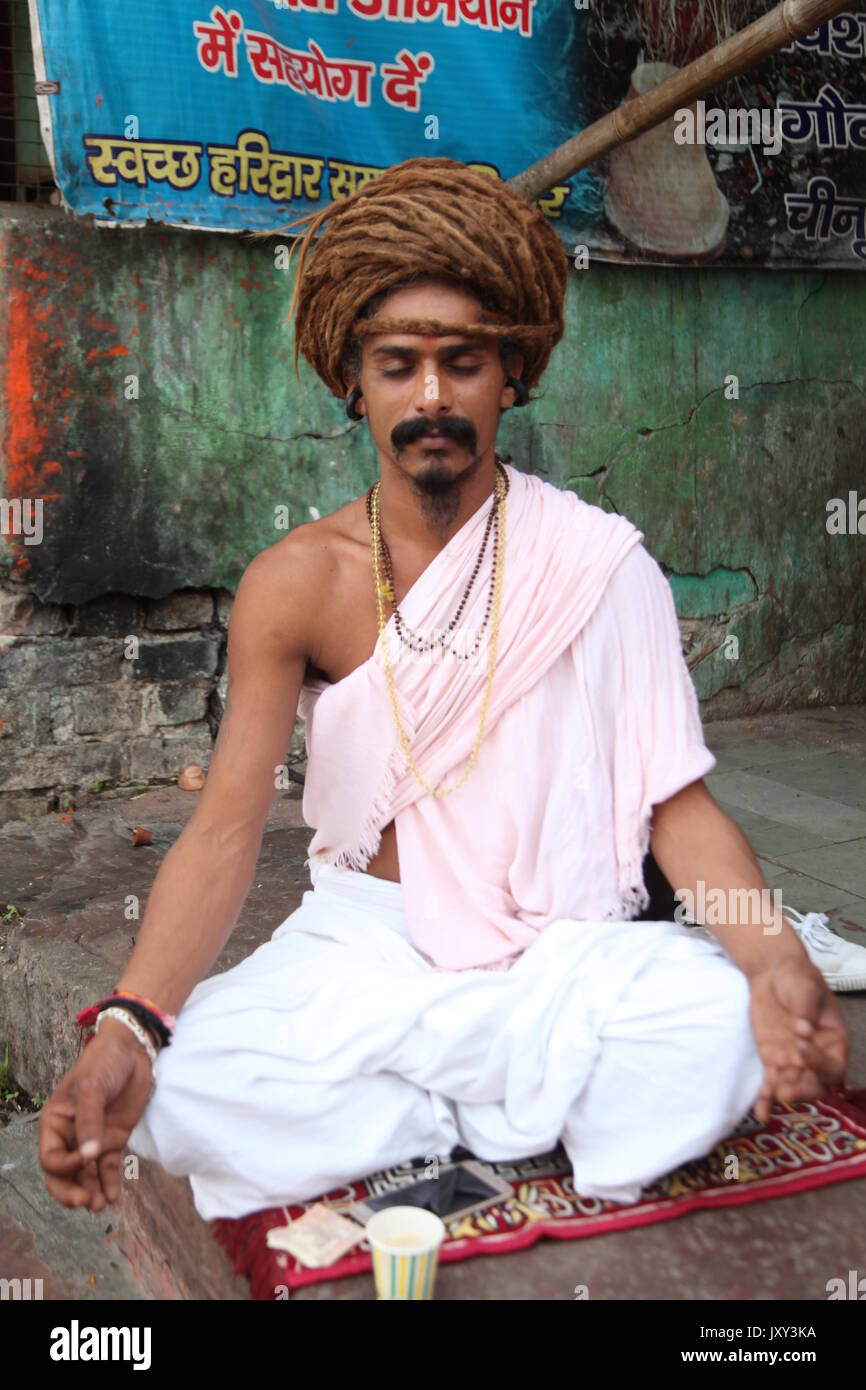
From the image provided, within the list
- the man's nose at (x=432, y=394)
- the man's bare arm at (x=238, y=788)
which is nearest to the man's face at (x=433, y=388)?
the man's nose at (x=432, y=394)

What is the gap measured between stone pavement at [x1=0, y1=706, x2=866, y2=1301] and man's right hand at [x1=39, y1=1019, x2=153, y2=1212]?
0.30 meters

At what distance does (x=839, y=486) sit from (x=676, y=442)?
985mm

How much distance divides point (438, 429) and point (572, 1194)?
1.29 metres

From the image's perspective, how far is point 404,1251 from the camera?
1697mm

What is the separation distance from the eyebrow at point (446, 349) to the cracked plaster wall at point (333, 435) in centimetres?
241

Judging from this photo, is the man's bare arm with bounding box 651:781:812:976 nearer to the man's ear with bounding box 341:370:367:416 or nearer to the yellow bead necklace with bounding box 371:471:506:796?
the yellow bead necklace with bounding box 371:471:506:796

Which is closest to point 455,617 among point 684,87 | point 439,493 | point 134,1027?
point 439,493

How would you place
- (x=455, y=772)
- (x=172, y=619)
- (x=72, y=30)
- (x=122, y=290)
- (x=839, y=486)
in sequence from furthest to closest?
(x=839, y=486) < (x=172, y=619) < (x=122, y=290) < (x=72, y=30) < (x=455, y=772)

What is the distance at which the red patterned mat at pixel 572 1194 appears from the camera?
1898 mm

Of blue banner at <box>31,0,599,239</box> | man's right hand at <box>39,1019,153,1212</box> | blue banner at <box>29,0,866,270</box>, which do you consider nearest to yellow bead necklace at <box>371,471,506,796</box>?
man's right hand at <box>39,1019,153,1212</box>

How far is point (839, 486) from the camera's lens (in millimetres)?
6168

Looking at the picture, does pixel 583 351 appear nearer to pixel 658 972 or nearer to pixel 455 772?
pixel 455 772

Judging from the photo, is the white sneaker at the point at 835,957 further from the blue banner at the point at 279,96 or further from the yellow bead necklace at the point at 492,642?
the blue banner at the point at 279,96
